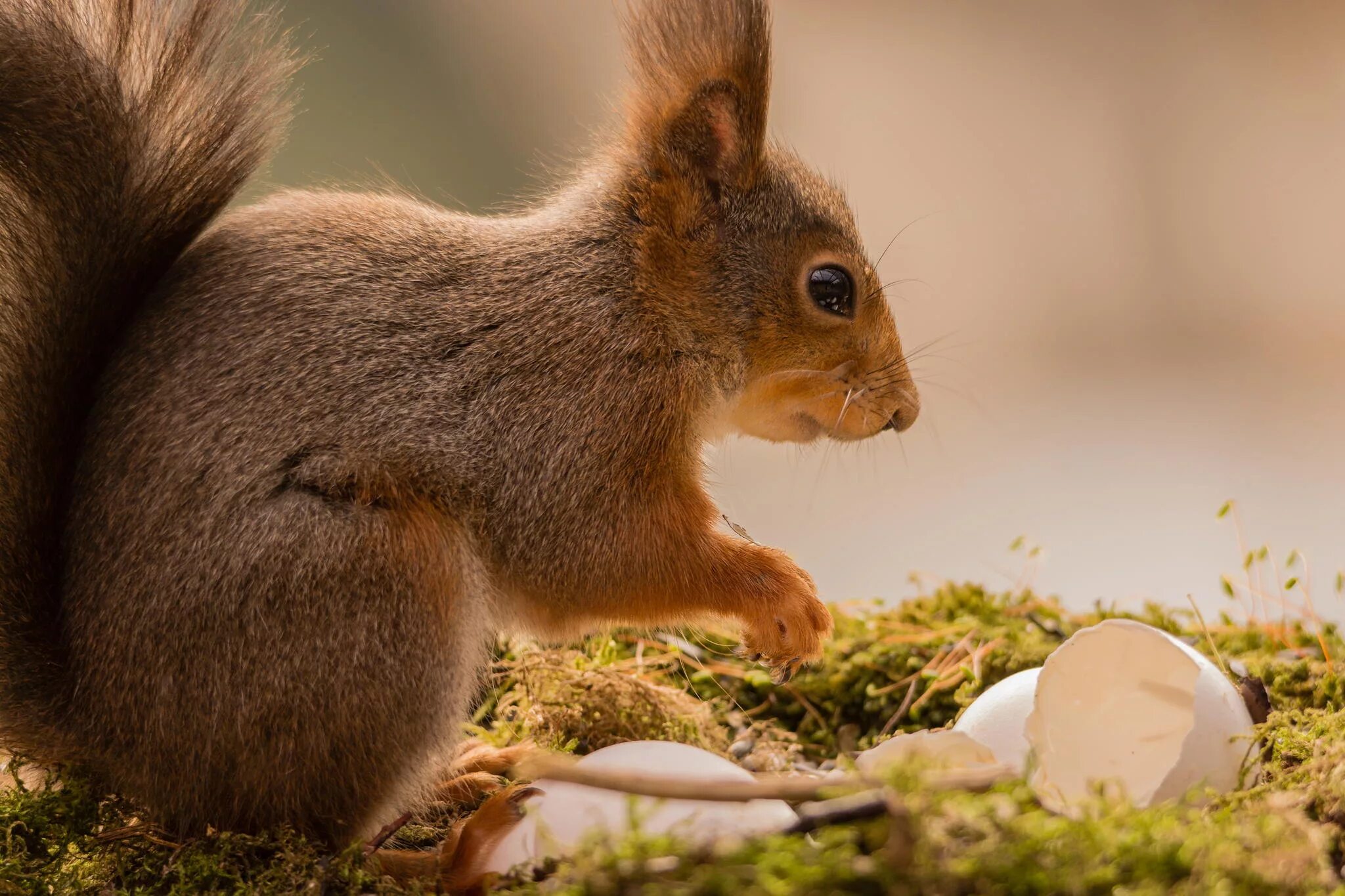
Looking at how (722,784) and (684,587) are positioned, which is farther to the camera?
(684,587)

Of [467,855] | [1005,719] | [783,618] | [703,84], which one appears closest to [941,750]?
[1005,719]

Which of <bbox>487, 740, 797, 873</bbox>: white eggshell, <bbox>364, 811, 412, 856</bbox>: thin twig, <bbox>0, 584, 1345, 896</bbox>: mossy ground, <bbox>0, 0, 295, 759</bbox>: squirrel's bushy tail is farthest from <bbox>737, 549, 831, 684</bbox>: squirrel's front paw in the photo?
<bbox>0, 0, 295, 759</bbox>: squirrel's bushy tail

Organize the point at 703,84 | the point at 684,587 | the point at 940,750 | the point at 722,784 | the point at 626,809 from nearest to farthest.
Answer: the point at 722,784, the point at 626,809, the point at 940,750, the point at 684,587, the point at 703,84

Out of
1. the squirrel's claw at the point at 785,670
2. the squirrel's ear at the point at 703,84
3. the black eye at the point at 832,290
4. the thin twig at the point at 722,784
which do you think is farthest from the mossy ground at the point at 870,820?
the squirrel's ear at the point at 703,84

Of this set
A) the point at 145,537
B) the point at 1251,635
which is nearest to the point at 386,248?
the point at 145,537

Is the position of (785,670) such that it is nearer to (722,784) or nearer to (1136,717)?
(1136,717)

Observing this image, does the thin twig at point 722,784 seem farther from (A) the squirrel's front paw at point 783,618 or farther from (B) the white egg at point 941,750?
(A) the squirrel's front paw at point 783,618
